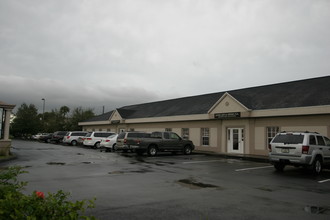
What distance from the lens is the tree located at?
61094 mm

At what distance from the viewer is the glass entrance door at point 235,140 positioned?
22.2m

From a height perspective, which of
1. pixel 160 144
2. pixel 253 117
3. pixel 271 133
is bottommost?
pixel 160 144

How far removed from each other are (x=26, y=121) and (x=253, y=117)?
2146 inches

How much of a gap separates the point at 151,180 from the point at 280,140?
692cm

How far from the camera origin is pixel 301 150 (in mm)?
12445

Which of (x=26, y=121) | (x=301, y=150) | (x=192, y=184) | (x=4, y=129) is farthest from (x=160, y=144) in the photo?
(x=26, y=121)

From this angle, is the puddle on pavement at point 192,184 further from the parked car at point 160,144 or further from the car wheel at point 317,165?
the parked car at point 160,144

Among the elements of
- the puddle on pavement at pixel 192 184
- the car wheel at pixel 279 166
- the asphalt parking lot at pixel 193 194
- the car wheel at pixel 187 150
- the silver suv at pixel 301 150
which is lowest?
the asphalt parking lot at pixel 193 194


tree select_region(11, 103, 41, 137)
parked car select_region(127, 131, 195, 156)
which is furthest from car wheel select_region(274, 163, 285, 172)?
tree select_region(11, 103, 41, 137)

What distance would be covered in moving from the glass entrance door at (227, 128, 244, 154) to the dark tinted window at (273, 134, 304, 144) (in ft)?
28.7

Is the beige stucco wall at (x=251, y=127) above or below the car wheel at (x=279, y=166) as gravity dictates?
above

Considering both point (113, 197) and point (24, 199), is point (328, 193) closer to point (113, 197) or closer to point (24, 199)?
point (113, 197)

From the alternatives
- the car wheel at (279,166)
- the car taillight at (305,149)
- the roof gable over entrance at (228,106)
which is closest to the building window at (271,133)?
the roof gable over entrance at (228,106)

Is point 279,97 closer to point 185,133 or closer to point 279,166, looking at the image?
point 279,166
